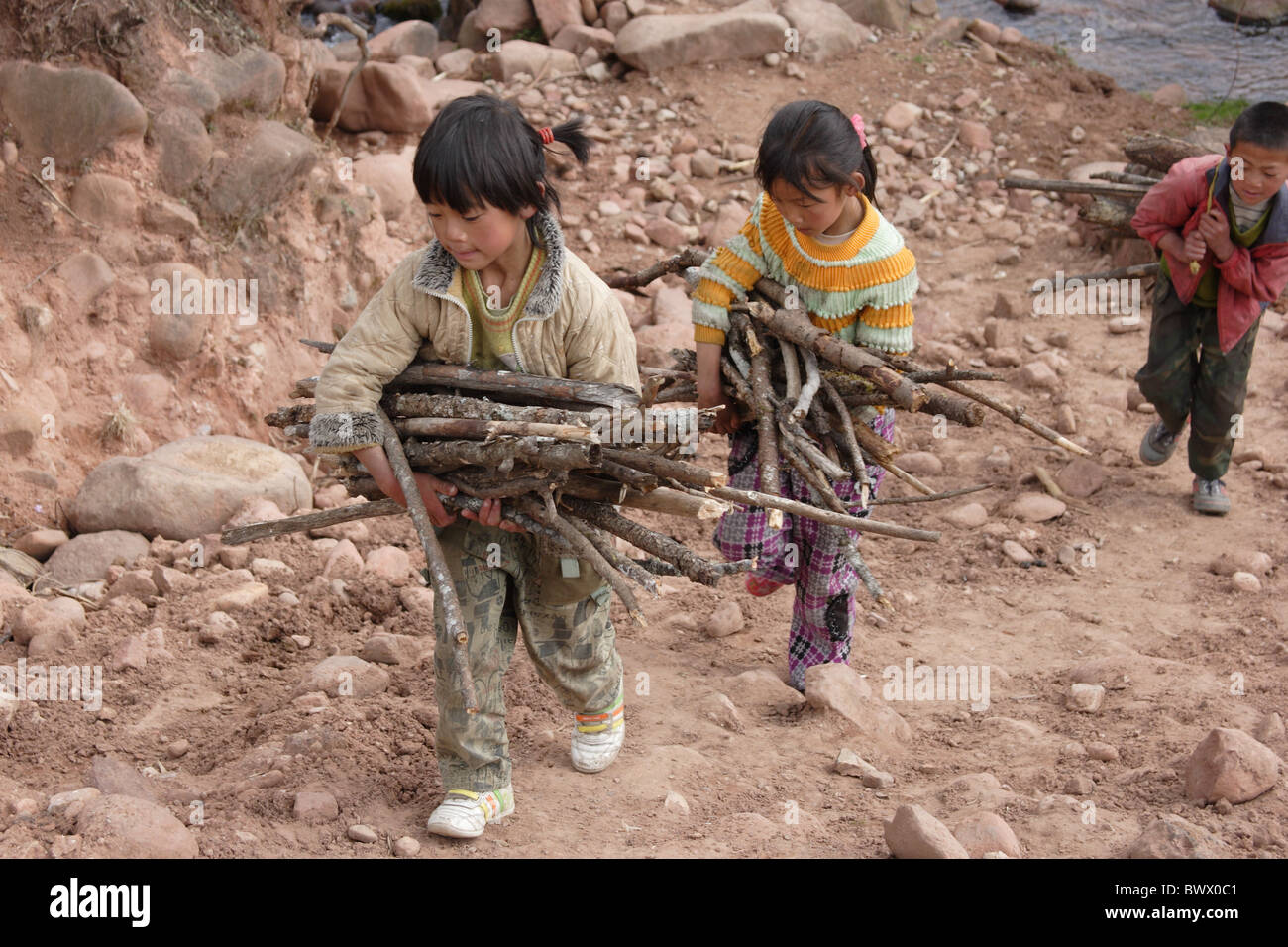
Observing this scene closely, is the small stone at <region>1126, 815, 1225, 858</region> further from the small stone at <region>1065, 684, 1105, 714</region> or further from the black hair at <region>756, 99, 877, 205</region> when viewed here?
the black hair at <region>756, 99, 877, 205</region>

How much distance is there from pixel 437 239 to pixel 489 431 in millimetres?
536

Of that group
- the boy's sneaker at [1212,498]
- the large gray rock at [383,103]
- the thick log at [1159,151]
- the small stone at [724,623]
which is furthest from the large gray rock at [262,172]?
the thick log at [1159,151]

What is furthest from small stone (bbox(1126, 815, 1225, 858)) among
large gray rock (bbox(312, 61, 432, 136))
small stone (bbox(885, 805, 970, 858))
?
large gray rock (bbox(312, 61, 432, 136))

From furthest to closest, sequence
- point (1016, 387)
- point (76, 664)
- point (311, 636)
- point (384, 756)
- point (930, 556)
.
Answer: point (1016, 387)
point (930, 556)
point (311, 636)
point (76, 664)
point (384, 756)

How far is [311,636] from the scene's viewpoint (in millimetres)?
4473

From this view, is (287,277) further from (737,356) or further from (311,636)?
(737,356)

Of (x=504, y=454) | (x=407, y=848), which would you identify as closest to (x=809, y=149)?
(x=504, y=454)

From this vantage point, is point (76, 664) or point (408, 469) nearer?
point (408, 469)

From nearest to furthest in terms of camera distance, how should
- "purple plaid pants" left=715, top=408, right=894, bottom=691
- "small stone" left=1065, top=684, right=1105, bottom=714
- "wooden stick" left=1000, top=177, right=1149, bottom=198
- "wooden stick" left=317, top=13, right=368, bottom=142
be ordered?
"purple plaid pants" left=715, top=408, right=894, bottom=691, "small stone" left=1065, top=684, right=1105, bottom=714, "wooden stick" left=317, top=13, right=368, bottom=142, "wooden stick" left=1000, top=177, right=1149, bottom=198

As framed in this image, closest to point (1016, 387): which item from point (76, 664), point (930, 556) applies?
point (930, 556)

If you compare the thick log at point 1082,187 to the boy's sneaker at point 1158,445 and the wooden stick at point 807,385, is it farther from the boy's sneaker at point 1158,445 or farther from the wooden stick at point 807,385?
the wooden stick at point 807,385

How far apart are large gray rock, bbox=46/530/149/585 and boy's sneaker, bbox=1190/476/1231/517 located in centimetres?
471

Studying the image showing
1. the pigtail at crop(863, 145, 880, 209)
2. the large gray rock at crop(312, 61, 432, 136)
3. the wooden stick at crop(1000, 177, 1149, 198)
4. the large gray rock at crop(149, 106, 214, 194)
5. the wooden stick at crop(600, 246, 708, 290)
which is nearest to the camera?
the pigtail at crop(863, 145, 880, 209)

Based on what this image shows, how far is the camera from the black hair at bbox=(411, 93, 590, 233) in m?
2.85
